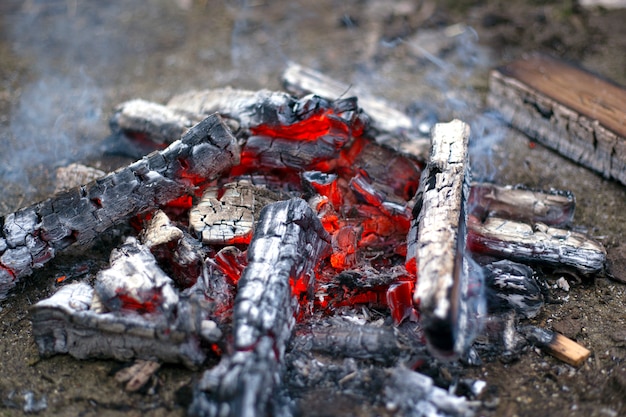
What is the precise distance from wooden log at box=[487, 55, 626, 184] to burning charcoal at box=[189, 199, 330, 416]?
7.86 ft

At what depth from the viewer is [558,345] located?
2.98m

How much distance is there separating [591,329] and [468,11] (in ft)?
14.5

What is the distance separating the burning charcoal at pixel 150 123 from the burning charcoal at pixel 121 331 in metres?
1.42

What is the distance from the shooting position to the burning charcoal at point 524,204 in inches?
150

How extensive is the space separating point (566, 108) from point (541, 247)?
156 centimetres

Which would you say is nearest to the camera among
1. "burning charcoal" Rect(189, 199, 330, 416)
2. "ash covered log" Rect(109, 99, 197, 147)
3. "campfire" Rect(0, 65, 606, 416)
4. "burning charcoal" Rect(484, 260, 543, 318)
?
"burning charcoal" Rect(189, 199, 330, 416)

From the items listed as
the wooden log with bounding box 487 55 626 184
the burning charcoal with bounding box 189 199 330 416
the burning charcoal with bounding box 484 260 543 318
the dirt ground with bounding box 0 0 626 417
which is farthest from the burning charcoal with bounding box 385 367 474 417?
the wooden log with bounding box 487 55 626 184

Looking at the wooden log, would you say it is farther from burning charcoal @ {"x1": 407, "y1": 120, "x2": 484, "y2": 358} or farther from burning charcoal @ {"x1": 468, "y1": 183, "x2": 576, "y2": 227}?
burning charcoal @ {"x1": 407, "y1": 120, "x2": 484, "y2": 358}

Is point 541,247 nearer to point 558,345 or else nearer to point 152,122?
point 558,345

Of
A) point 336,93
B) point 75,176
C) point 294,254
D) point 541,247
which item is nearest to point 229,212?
point 294,254

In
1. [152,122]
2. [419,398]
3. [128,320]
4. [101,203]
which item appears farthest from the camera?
[152,122]

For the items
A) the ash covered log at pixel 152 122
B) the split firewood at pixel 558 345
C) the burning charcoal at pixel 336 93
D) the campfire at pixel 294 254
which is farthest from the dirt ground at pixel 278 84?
the burning charcoal at pixel 336 93

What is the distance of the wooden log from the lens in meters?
4.26

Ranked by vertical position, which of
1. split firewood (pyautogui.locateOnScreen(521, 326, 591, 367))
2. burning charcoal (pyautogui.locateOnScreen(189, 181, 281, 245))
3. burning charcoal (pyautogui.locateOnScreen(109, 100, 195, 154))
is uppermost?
burning charcoal (pyautogui.locateOnScreen(109, 100, 195, 154))
